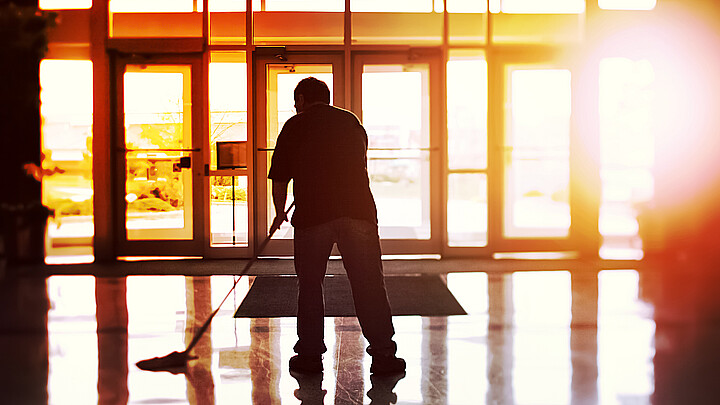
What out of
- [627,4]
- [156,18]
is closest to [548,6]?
[627,4]

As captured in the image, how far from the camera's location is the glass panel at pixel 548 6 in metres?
7.96

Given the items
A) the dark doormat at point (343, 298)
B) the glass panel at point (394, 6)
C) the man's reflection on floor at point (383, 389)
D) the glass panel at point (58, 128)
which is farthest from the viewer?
the glass panel at point (394, 6)

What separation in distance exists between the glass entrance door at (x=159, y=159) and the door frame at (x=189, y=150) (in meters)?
0.01

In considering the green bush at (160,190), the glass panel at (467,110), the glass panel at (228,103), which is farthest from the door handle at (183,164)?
the glass panel at (467,110)

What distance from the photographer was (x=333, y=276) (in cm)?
661

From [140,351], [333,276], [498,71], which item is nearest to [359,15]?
[498,71]

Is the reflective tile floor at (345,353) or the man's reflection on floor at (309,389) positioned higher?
the reflective tile floor at (345,353)

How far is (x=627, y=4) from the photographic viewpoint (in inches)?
313

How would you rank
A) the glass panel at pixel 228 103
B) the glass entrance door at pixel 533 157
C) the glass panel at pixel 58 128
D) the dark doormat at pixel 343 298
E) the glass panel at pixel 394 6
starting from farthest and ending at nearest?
the glass entrance door at pixel 533 157 → the glass panel at pixel 394 6 → the glass panel at pixel 228 103 → the dark doormat at pixel 343 298 → the glass panel at pixel 58 128

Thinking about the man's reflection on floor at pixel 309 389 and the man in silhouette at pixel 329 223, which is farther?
the man in silhouette at pixel 329 223

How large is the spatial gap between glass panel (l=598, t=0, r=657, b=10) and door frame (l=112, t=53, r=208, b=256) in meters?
4.66

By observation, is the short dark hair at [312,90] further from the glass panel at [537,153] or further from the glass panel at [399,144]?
the glass panel at [537,153]

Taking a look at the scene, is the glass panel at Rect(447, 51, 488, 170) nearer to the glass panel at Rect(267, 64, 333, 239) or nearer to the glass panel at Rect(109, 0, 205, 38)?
the glass panel at Rect(267, 64, 333, 239)

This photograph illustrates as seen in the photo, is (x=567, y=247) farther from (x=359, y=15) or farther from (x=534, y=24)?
(x=359, y=15)
